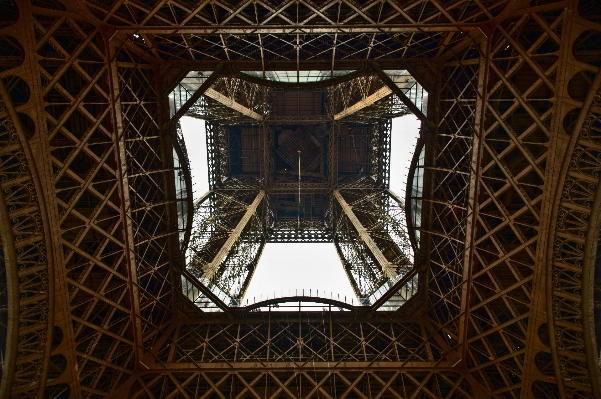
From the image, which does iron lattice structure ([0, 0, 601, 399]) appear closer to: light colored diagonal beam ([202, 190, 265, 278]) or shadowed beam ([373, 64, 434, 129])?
shadowed beam ([373, 64, 434, 129])

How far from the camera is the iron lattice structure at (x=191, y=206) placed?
38.1 feet

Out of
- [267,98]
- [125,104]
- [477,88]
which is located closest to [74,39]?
[125,104]

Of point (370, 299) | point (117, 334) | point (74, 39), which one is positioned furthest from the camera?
point (370, 299)

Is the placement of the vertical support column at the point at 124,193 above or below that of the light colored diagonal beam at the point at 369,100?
below

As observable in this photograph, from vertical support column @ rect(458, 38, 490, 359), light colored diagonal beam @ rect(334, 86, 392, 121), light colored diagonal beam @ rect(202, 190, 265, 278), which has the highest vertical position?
light colored diagonal beam @ rect(334, 86, 392, 121)

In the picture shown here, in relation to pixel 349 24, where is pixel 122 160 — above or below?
below

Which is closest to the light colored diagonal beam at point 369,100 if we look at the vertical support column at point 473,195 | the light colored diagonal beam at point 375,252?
the vertical support column at point 473,195

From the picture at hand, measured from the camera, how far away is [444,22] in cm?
1252

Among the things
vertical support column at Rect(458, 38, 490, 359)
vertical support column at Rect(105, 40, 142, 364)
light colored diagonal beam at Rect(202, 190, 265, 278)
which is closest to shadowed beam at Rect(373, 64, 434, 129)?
vertical support column at Rect(458, 38, 490, 359)

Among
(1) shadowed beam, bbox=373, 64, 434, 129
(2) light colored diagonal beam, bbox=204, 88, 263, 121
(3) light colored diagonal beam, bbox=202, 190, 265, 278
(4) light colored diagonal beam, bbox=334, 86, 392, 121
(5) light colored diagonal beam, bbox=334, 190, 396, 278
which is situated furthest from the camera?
(3) light colored diagonal beam, bbox=202, 190, 265, 278

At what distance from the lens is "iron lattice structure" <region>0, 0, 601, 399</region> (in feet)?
38.1

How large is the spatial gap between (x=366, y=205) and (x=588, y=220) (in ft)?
55.4

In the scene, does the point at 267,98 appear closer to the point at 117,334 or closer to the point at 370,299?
the point at 370,299

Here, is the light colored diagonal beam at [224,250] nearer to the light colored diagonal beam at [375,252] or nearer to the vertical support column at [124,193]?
the vertical support column at [124,193]
